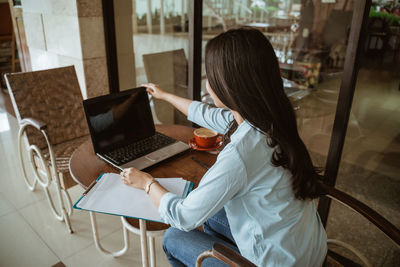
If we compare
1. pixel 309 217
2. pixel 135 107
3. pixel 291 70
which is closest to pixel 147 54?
pixel 135 107

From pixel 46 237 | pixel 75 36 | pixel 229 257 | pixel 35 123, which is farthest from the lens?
pixel 75 36

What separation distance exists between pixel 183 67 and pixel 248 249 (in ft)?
5.30

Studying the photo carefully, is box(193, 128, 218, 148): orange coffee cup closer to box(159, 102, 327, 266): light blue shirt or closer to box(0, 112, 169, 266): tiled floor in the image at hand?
box(159, 102, 327, 266): light blue shirt

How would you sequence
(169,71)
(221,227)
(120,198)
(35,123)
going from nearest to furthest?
(120,198) < (221,227) < (35,123) < (169,71)

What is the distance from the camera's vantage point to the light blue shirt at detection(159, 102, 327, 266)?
0.83 meters

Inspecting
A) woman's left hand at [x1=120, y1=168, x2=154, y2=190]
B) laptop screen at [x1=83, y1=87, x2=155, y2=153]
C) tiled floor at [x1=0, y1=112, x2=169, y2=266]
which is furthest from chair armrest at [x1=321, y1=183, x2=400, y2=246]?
tiled floor at [x1=0, y1=112, x2=169, y2=266]

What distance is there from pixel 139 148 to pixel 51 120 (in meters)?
0.91

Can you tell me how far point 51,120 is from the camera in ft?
6.38

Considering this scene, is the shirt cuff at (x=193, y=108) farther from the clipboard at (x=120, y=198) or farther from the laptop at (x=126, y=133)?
the clipboard at (x=120, y=198)

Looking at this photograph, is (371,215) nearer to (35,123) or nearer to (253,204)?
(253,204)

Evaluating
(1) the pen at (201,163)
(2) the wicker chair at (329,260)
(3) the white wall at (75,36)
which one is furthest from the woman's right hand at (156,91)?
(3) the white wall at (75,36)

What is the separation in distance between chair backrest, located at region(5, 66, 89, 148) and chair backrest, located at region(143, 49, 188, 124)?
1.87ft

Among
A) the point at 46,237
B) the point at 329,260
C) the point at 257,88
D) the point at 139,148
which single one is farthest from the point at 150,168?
the point at 46,237

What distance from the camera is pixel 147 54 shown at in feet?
7.67
